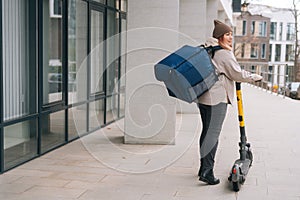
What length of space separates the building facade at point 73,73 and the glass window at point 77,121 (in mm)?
16

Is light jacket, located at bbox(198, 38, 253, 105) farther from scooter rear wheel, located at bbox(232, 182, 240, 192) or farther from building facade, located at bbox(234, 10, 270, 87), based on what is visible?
building facade, located at bbox(234, 10, 270, 87)

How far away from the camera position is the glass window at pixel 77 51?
724 centimetres

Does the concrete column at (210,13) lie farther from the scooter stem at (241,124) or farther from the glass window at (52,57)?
the scooter stem at (241,124)

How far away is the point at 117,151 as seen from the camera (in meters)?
6.52

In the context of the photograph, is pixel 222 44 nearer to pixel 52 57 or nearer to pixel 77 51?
pixel 52 57

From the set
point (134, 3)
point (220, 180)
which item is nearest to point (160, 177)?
point (220, 180)

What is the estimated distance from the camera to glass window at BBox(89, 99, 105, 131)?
26.7ft

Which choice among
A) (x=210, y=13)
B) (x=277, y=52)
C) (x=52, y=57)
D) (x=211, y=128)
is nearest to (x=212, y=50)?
(x=211, y=128)

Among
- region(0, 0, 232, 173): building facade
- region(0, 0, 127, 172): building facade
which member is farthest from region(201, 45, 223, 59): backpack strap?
region(0, 0, 127, 172): building facade

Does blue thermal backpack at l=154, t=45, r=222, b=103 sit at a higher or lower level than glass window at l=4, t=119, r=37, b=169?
higher

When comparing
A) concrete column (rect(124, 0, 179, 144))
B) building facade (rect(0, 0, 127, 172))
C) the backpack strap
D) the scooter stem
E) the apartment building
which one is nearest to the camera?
the backpack strap

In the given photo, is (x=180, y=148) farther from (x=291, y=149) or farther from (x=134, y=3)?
(x=134, y=3)

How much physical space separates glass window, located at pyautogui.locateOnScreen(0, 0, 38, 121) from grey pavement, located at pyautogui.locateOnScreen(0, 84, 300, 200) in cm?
76

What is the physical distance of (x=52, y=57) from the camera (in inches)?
259
